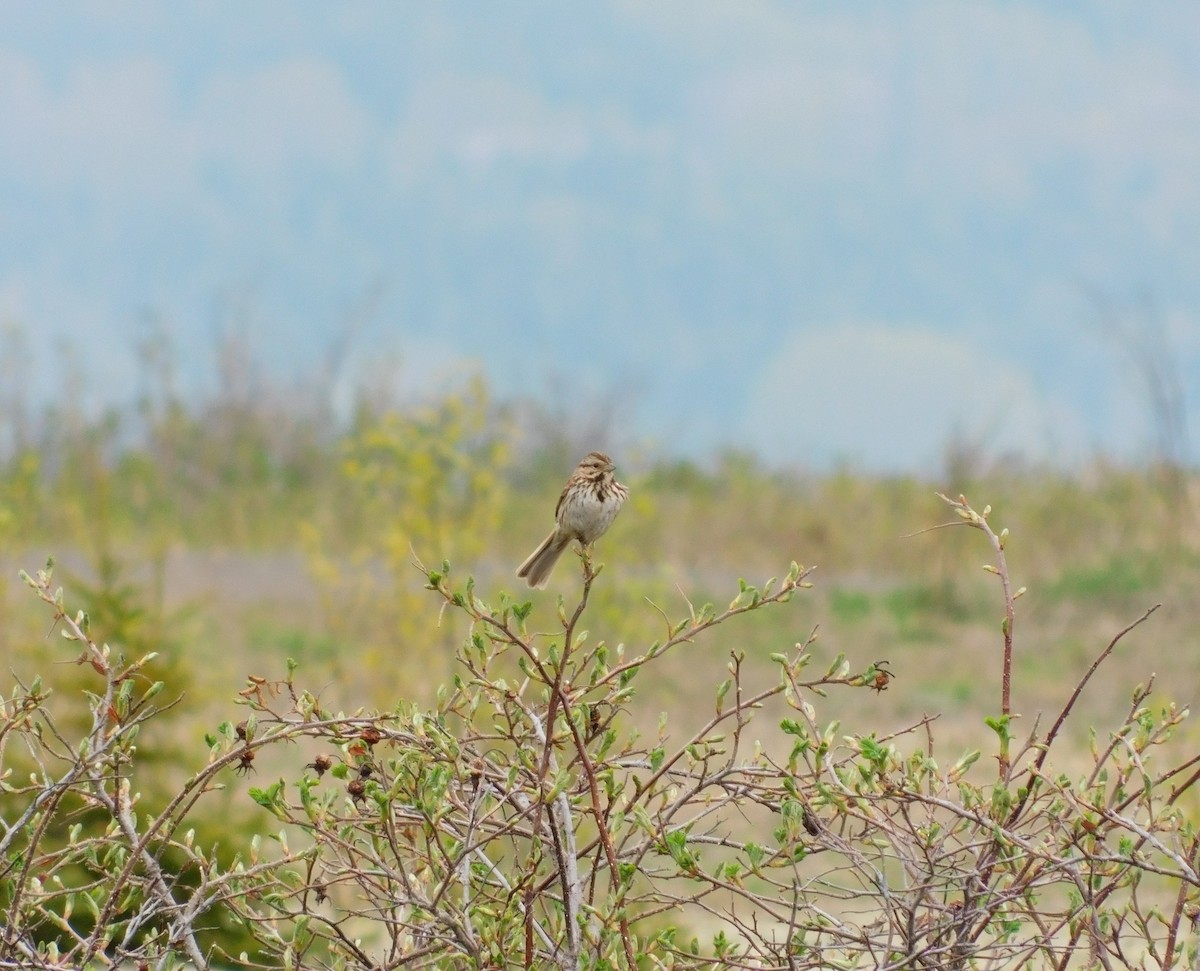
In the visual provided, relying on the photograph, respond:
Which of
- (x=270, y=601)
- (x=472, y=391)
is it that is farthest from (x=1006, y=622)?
(x=270, y=601)

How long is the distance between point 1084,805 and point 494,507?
8.58m

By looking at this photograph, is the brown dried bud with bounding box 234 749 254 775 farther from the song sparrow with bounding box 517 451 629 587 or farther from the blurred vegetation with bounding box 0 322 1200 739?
the blurred vegetation with bounding box 0 322 1200 739

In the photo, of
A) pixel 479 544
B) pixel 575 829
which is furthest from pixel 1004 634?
pixel 479 544

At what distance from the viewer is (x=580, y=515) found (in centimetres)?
399

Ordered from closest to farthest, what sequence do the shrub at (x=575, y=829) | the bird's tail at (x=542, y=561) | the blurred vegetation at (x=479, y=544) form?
the shrub at (x=575, y=829)
the bird's tail at (x=542, y=561)
the blurred vegetation at (x=479, y=544)

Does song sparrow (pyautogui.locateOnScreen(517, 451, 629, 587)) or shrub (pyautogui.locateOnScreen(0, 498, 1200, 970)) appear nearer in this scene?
shrub (pyautogui.locateOnScreen(0, 498, 1200, 970))

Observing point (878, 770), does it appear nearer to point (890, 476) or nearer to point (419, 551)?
point (419, 551)

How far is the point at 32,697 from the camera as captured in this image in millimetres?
2189

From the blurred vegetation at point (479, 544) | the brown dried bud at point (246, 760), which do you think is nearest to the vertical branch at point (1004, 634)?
the brown dried bud at point (246, 760)

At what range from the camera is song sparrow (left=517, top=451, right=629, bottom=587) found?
3988 mm

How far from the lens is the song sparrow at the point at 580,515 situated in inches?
157

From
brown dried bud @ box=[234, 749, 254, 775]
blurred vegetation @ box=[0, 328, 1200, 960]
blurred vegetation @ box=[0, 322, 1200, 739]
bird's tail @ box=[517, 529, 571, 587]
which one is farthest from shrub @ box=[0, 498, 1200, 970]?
blurred vegetation @ box=[0, 322, 1200, 739]

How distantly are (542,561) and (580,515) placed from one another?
0.53ft

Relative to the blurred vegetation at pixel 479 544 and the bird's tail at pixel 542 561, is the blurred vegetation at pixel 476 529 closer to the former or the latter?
the blurred vegetation at pixel 479 544
